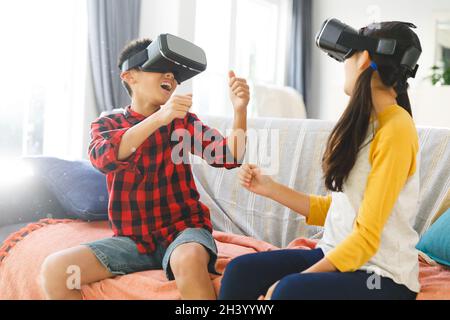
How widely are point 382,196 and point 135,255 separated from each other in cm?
58

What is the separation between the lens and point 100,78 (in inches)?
118

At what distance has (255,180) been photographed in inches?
46.4

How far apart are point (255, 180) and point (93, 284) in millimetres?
423

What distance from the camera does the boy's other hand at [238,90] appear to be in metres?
1.13

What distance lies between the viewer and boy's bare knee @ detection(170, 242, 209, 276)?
1046 millimetres

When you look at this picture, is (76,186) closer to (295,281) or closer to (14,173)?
(14,173)

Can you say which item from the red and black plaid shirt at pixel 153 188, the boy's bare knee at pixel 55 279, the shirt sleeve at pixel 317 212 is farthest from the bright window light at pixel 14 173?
the shirt sleeve at pixel 317 212

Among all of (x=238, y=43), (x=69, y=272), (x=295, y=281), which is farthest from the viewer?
(x=238, y=43)

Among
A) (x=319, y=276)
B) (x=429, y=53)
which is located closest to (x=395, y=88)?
(x=319, y=276)

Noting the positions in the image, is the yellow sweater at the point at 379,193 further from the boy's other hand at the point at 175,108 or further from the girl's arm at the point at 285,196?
the boy's other hand at the point at 175,108

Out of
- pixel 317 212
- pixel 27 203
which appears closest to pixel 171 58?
pixel 317 212

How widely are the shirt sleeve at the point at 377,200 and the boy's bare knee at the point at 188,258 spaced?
0.92 ft

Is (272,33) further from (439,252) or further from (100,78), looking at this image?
(439,252)
